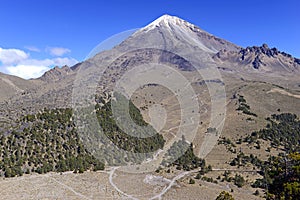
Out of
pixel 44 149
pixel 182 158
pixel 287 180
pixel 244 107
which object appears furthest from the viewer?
pixel 244 107

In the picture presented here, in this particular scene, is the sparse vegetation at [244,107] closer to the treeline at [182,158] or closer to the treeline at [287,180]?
the treeline at [182,158]

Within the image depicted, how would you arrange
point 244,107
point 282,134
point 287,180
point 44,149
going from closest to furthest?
point 287,180 < point 44,149 < point 282,134 < point 244,107

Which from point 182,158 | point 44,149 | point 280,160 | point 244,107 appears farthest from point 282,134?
point 44,149

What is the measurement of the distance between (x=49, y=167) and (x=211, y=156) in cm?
3088

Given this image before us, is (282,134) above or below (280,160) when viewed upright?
above

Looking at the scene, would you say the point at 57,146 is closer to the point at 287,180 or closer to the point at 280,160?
the point at 280,160

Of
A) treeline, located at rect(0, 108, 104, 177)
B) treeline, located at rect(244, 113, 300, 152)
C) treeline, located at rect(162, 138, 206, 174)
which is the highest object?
treeline, located at rect(244, 113, 300, 152)

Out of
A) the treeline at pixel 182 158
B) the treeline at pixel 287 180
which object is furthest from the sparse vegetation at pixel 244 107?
the treeline at pixel 287 180

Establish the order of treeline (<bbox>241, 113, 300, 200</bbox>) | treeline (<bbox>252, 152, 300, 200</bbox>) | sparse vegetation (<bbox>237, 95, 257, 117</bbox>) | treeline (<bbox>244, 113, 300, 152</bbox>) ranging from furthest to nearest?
1. sparse vegetation (<bbox>237, 95, 257, 117</bbox>)
2. treeline (<bbox>244, 113, 300, 152</bbox>)
3. treeline (<bbox>241, 113, 300, 200</bbox>)
4. treeline (<bbox>252, 152, 300, 200</bbox>)

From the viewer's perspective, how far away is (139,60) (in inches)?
7219

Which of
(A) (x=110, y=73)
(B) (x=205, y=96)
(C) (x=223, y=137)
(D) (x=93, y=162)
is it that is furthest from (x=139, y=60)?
(D) (x=93, y=162)

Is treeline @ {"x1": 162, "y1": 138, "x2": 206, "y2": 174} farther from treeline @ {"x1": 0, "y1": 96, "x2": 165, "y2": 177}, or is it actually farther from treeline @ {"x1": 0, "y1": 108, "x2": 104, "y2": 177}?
treeline @ {"x1": 0, "y1": 108, "x2": 104, "y2": 177}

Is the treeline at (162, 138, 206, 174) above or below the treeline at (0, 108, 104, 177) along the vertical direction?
above

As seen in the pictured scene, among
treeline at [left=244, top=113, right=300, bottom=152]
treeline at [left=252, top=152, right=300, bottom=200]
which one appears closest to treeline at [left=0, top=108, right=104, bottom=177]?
treeline at [left=252, top=152, right=300, bottom=200]
